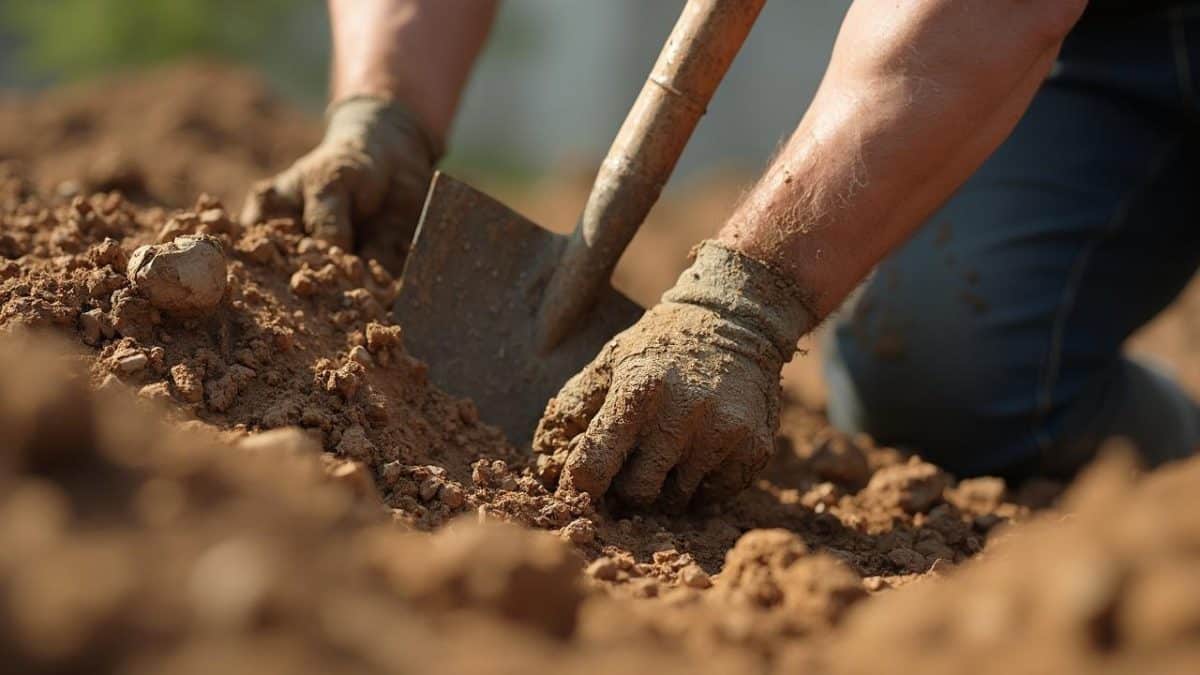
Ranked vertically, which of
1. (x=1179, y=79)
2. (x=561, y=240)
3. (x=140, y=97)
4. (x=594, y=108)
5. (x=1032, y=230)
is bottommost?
(x=561, y=240)

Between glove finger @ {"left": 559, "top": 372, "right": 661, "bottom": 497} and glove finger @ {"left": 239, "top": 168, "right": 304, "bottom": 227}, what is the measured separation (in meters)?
0.91

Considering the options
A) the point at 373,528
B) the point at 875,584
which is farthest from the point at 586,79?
the point at 373,528

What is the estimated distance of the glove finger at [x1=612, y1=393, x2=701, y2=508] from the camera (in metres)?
1.79

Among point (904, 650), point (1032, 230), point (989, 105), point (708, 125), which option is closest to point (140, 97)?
point (1032, 230)

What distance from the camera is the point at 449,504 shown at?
65.8 inches

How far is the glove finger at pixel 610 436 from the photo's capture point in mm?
1778

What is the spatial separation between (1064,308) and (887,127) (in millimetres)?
1279

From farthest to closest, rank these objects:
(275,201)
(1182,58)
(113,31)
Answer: (113,31) → (1182,58) → (275,201)

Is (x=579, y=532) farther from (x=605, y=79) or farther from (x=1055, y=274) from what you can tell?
(x=605, y=79)

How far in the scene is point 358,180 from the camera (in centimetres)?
230

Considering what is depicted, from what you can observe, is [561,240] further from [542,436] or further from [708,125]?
[708,125]

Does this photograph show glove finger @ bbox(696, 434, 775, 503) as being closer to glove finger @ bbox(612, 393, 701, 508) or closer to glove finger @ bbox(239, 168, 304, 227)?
glove finger @ bbox(612, 393, 701, 508)

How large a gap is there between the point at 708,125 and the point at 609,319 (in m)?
8.01

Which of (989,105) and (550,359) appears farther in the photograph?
(550,359)
